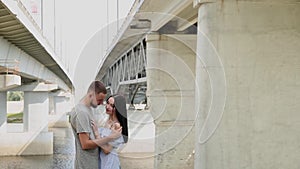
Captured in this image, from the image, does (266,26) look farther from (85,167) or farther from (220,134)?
(85,167)

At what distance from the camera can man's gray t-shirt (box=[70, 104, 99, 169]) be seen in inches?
202

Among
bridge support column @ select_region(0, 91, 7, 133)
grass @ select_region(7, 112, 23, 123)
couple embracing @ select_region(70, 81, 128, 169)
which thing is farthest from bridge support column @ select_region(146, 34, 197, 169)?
grass @ select_region(7, 112, 23, 123)

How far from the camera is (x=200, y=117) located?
7.78m

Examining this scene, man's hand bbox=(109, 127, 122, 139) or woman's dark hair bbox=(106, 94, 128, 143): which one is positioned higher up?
woman's dark hair bbox=(106, 94, 128, 143)

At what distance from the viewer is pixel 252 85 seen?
297 inches

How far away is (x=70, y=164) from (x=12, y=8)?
15.3m

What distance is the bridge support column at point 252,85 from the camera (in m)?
7.52

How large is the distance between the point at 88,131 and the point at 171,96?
40.6ft

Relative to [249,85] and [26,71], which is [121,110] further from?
[26,71]

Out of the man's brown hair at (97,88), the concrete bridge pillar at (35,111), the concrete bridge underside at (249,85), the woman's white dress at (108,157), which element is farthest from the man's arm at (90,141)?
the concrete bridge pillar at (35,111)

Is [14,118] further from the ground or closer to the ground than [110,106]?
closer to the ground

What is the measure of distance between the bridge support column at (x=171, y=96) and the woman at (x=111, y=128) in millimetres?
11605

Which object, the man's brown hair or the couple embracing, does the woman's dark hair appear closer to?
the couple embracing

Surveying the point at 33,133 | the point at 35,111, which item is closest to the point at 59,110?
the point at 35,111
